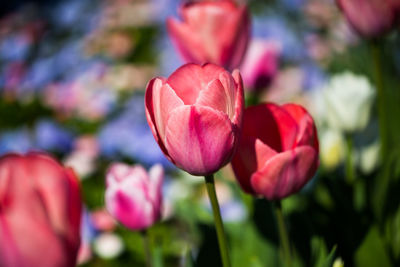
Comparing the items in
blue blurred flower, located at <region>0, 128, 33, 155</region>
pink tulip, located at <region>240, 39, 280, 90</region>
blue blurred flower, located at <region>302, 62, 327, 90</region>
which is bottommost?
blue blurred flower, located at <region>0, 128, 33, 155</region>

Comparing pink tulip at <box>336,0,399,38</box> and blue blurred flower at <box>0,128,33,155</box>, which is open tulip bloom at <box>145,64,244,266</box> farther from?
blue blurred flower at <box>0,128,33,155</box>

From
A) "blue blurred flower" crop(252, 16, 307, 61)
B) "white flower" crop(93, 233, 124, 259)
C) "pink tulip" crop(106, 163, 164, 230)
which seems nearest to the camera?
"pink tulip" crop(106, 163, 164, 230)

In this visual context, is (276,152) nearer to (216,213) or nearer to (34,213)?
(216,213)

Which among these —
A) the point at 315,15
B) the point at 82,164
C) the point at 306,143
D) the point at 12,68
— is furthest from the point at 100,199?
the point at 315,15

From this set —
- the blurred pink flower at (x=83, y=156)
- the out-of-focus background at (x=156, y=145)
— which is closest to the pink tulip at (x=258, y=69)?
the out-of-focus background at (x=156, y=145)

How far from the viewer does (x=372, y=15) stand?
57 cm

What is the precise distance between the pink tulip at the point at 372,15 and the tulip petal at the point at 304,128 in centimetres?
19

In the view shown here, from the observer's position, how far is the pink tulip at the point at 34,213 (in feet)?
0.96

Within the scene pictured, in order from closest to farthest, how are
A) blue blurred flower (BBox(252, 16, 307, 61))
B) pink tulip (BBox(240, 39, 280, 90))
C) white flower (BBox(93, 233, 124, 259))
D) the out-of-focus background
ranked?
the out-of-focus background < pink tulip (BBox(240, 39, 280, 90)) < white flower (BBox(93, 233, 124, 259)) < blue blurred flower (BBox(252, 16, 307, 61))

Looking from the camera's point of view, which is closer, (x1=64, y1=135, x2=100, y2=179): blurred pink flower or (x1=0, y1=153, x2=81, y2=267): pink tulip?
(x1=0, y1=153, x2=81, y2=267): pink tulip

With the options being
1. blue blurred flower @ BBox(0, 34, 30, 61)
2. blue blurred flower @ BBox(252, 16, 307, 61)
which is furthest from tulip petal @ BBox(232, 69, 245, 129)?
blue blurred flower @ BBox(0, 34, 30, 61)

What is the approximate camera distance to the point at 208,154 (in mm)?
360

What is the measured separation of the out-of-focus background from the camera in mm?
633

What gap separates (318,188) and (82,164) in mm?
774
